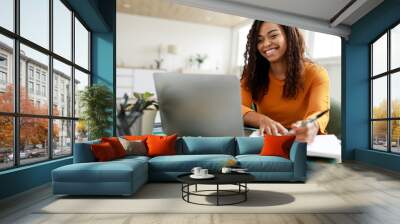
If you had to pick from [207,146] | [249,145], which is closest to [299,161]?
[249,145]

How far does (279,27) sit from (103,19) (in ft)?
10.5

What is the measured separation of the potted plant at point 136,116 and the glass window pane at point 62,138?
2672 millimetres

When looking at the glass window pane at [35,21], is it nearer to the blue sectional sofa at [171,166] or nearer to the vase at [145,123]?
the blue sectional sofa at [171,166]

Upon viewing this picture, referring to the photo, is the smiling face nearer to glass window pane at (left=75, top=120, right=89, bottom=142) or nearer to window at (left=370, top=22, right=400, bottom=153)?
window at (left=370, top=22, right=400, bottom=153)

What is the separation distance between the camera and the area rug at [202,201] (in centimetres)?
345

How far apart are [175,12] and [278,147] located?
592 cm

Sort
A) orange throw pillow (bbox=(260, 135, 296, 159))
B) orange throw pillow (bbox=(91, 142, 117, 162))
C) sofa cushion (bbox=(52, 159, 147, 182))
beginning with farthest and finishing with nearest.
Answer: orange throw pillow (bbox=(260, 135, 296, 159)) < orange throw pillow (bbox=(91, 142, 117, 162)) < sofa cushion (bbox=(52, 159, 147, 182))

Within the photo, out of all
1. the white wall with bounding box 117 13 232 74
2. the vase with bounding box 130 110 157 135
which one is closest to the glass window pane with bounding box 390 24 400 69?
the white wall with bounding box 117 13 232 74

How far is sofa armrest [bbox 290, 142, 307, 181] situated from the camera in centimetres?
496

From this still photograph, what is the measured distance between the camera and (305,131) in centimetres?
719

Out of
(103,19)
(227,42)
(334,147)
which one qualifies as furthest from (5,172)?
(227,42)

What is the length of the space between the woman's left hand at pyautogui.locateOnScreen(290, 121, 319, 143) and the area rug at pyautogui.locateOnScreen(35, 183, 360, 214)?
271 cm

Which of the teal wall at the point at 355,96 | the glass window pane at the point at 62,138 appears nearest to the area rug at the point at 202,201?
the glass window pane at the point at 62,138

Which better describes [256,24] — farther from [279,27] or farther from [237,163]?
[237,163]
